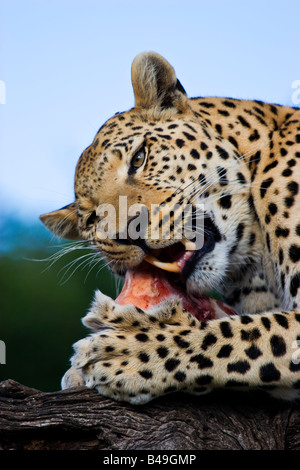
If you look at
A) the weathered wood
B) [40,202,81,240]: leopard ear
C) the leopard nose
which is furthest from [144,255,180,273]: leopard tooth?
[40,202,81,240]: leopard ear

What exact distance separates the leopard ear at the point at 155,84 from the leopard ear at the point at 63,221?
103cm

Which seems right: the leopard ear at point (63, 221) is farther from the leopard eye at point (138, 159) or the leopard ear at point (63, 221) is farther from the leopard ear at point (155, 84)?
the leopard ear at point (155, 84)

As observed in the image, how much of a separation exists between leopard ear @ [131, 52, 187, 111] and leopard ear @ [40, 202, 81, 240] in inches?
40.7

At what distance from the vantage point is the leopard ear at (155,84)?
18.6 feet

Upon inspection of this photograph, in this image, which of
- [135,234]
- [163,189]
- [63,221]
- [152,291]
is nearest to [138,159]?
[163,189]

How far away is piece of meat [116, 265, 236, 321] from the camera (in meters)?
5.16

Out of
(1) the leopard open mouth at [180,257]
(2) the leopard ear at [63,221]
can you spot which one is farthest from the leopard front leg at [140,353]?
(2) the leopard ear at [63,221]

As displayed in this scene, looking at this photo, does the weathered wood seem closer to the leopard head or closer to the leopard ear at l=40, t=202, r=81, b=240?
the leopard head

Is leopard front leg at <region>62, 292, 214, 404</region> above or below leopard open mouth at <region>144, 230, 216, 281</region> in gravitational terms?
below

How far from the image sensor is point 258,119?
19.0 feet

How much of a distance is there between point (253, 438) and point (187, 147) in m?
2.10

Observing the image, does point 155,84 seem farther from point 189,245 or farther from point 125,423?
point 125,423

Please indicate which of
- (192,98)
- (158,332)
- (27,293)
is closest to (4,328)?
(27,293)
